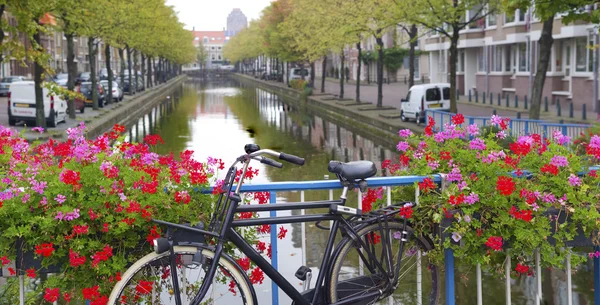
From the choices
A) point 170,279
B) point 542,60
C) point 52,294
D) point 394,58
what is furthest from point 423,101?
point 394,58

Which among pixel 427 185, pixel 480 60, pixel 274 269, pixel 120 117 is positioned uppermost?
pixel 480 60

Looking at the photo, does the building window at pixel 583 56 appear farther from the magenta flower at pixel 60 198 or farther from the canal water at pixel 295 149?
the magenta flower at pixel 60 198

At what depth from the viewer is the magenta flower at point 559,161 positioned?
523cm

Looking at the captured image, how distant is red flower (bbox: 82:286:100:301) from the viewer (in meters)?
4.59

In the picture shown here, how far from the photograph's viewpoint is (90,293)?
181 inches

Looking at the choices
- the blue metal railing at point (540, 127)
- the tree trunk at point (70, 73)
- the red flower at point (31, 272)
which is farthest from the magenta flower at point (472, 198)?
the tree trunk at point (70, 73)

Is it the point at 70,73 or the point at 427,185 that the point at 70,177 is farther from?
the point at 70,73

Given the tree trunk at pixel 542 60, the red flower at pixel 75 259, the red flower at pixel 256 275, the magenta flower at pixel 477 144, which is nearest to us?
the red flower at pixel 75 259

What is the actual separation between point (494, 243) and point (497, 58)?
46.7m

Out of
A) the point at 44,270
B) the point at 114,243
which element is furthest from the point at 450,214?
the point at 44,270

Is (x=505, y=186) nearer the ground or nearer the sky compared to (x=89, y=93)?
nearer the sky

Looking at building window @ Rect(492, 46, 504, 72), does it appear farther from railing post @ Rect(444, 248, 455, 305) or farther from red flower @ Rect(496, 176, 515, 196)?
red flower @ Rect(496, 176, 515, 196)

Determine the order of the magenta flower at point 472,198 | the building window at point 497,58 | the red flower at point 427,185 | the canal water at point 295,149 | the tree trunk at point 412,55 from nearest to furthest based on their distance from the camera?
the magenta flower at point 472,198 → the red flower at point 427,185 → the canal water at point 295,149 → the tree trunk at point 412,55 → the building window at point 497,58

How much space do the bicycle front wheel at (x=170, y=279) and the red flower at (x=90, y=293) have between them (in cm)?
16
